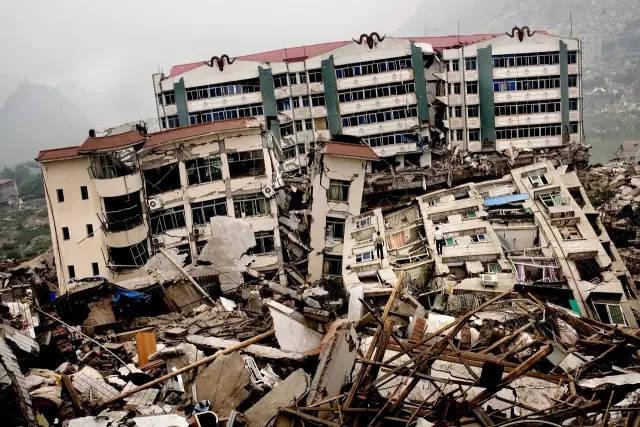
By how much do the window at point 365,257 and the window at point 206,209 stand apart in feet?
24.3

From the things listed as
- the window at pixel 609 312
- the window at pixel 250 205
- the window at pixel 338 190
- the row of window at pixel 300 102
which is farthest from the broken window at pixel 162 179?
the window at pixel 609 312

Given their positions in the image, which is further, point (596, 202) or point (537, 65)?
point (537, 65)

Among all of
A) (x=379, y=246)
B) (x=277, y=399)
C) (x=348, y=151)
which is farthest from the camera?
(x=348, y=151)

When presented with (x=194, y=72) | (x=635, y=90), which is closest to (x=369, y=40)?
(x=194, y=72)

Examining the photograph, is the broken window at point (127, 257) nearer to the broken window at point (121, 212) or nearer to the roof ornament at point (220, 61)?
the broken window at point (121, 212)

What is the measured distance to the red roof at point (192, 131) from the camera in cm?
2581

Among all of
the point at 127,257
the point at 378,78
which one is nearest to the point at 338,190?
the point at 127,257

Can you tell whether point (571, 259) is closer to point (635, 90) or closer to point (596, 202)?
point (596, 202)

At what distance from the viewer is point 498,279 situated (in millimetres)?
20969

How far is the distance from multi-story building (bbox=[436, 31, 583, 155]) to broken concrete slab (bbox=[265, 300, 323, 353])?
33992 mm

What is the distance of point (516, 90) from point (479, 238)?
22313 millimetres

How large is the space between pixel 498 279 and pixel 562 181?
10.1m

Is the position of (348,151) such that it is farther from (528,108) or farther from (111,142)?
(528,108)

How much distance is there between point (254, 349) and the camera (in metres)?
11.0
